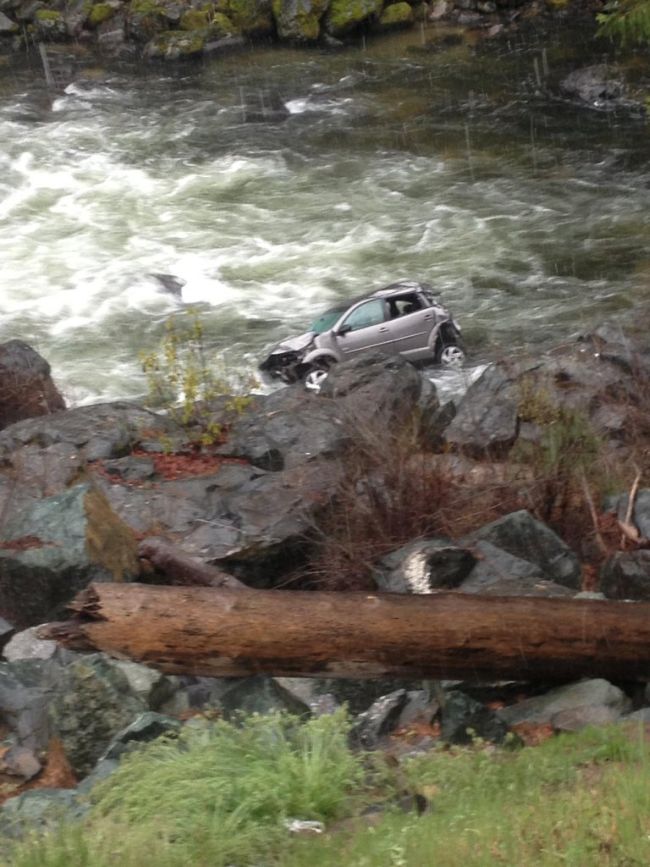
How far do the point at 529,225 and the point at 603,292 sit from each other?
3922 mm

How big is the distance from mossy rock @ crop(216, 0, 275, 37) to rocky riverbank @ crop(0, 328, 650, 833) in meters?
26.9

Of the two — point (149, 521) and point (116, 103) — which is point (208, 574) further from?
point (116, 103)

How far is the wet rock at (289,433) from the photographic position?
42.4 ft

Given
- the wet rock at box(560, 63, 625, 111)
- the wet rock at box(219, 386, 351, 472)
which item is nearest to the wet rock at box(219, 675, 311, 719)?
the wet rock at box(219, 386, 351, 472)

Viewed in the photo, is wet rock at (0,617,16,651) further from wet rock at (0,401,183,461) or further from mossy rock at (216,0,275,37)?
mossy rock at (216,0,275,37)

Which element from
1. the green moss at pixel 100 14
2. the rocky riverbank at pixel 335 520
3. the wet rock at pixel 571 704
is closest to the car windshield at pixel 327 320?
the rocky riverbank at pixel 335 520

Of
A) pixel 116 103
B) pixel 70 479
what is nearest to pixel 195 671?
pixel 70 479

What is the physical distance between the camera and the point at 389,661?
305 inches

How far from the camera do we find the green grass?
16.9 ft

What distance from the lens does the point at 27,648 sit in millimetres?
9555

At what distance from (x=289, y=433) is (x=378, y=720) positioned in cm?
601

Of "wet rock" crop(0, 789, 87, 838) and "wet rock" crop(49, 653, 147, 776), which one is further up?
"wet rock" crop(0, 789, 87, 838)

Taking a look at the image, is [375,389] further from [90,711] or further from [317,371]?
[90,711]

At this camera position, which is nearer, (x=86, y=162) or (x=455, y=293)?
(x=455, y=293)
